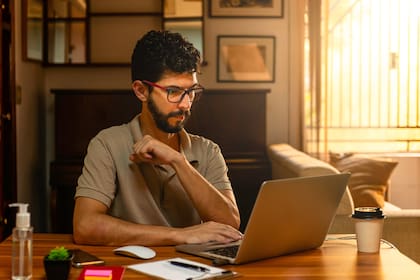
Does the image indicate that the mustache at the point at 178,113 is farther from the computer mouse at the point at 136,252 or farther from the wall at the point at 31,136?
the wall at the point at 31,136

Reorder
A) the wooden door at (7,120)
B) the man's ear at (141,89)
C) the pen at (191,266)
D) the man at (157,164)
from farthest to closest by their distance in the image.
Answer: the wooden door at (7,120)
the man's ear at (141,89)
the man at (157,164)
the pen at (191,266)

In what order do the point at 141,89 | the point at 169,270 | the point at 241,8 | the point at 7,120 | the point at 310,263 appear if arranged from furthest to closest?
the point at 241,8
the point at 7,120
the point at 141,89
the point at 310,263
the point at 169,270

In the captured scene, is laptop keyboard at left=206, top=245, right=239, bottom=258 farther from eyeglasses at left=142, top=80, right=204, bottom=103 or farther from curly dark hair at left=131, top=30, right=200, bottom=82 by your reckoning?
curly dark hair at left=131, top=30, right=200, bottom=82

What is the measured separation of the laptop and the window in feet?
10.4

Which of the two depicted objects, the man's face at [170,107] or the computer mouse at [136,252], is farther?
the man's face at [170,107]

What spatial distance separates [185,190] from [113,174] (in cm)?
23

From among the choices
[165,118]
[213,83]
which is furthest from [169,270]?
[213,83]

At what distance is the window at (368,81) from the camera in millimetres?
5297

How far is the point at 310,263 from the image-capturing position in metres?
1.95

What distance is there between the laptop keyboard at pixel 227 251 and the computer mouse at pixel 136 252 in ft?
0.52

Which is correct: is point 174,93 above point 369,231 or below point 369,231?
above

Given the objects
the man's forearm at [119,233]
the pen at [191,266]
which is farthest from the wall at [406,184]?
the pen at [191,266]

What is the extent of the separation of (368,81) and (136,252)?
147 inches

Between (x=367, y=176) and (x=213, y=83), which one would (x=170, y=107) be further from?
(x=213, y=83)
